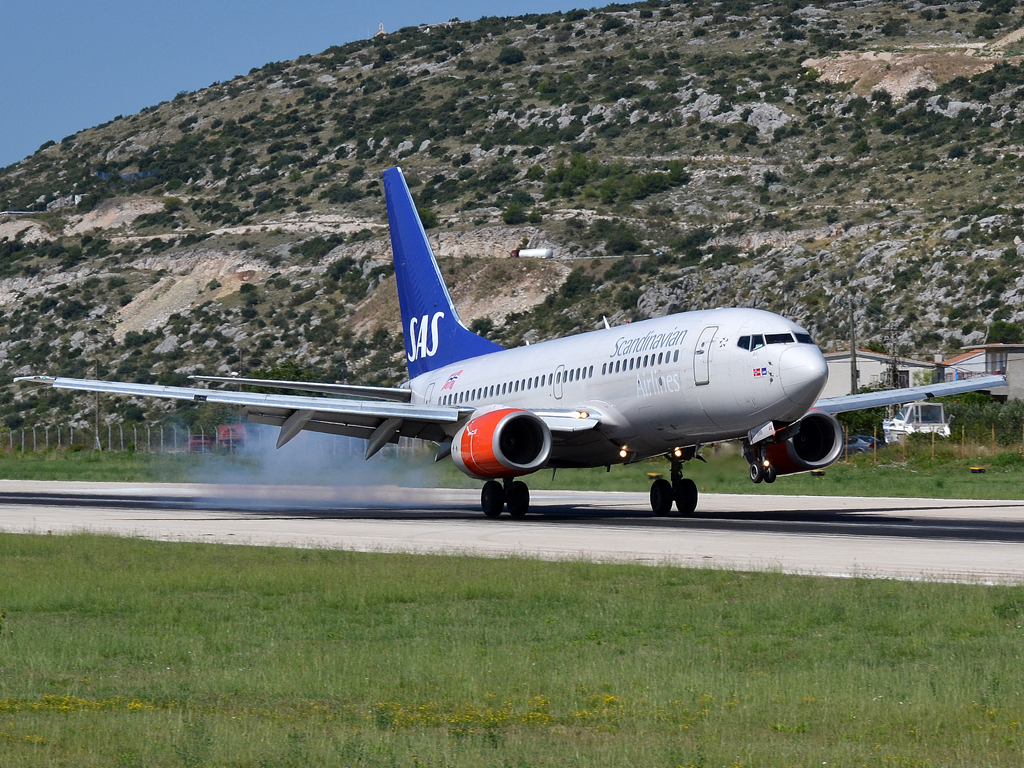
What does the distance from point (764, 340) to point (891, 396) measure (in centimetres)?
665

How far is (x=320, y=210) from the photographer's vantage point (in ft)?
502

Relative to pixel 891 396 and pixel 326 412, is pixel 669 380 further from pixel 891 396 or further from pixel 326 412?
pixel 326 412

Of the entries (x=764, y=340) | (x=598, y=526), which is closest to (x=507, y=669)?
(x=598, y=526)

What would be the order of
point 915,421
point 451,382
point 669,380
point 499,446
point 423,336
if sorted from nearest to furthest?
point 669,380 → point 499,446 → point 451,382 → point 423,336 → point 915,421

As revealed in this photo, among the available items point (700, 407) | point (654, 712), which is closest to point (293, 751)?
point (654, 712)

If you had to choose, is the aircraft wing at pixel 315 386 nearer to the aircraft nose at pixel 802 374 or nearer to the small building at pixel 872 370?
the aircraft nose at pixel 802 374

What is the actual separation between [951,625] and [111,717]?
26.7 ft

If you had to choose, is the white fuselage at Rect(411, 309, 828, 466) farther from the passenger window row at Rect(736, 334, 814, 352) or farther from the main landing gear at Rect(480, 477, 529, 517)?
the main landing gear at Rect(480, 477, 529, 517)

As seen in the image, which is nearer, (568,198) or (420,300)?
(420,300)

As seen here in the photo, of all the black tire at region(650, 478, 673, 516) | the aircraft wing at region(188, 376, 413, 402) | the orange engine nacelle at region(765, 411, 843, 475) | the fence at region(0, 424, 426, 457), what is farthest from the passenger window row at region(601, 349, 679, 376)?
the fence at region(0, 424, 426, 457)

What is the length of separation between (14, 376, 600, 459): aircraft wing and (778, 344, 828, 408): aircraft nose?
17.1ft

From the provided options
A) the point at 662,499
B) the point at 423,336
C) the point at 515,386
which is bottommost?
the point at 662,499

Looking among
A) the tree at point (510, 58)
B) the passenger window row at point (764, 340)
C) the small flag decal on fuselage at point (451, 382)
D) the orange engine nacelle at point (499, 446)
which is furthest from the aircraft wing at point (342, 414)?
the tree at point (510, 58)

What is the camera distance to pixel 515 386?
114ft
